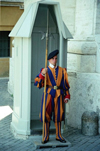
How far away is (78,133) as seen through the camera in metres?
A: 7.42

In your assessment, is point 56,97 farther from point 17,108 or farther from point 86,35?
point 86,35

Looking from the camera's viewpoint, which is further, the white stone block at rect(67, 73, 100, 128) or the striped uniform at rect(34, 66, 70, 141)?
the white stone block at rect(67, 73, 100, 128)

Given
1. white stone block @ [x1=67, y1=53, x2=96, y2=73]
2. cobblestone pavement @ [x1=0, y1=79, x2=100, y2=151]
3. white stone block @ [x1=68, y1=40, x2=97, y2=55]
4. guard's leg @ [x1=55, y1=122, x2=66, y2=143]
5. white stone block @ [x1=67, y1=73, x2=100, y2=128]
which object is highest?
white stone block @ [x1=68, y1=40, x2=97, y2=55]

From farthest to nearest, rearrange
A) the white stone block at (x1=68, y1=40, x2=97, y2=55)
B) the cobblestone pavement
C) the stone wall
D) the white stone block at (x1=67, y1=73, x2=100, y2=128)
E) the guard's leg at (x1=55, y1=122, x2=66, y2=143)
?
the white stone block at (x1=68, y1=40, x2=97, y2=55)
the stone wall
the white stone block at (x1=67, y1=73, x2=100, y2=128)
the guard's leg at (x1=55, y1=122, x2=66, y2=143)
the cobblestone pavement

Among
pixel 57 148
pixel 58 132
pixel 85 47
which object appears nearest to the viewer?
pixel 57 148

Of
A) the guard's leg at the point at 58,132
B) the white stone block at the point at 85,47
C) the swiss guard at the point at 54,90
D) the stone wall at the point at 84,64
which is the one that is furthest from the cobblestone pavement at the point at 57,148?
the white stone block at the point at 85,47

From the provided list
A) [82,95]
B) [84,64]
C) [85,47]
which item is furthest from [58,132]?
[85,47]

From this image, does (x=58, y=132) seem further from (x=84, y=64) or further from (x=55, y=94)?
(x=84, y=64)

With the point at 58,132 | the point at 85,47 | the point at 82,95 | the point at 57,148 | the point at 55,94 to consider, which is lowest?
the point at 57,148

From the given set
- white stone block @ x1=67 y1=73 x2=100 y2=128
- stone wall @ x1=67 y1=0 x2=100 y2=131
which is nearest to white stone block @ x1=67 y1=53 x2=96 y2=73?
stone wall @ x1=67 y1=0 x2=100 y2=131

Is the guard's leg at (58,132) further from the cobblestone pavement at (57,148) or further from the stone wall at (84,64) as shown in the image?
the stone wall at (84,64)

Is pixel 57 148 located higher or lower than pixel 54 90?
lower

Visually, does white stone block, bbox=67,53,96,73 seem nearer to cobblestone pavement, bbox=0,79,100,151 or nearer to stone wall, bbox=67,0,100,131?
stone wall, bbox=67,0,100,131

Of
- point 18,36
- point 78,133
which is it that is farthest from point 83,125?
point 18,36
